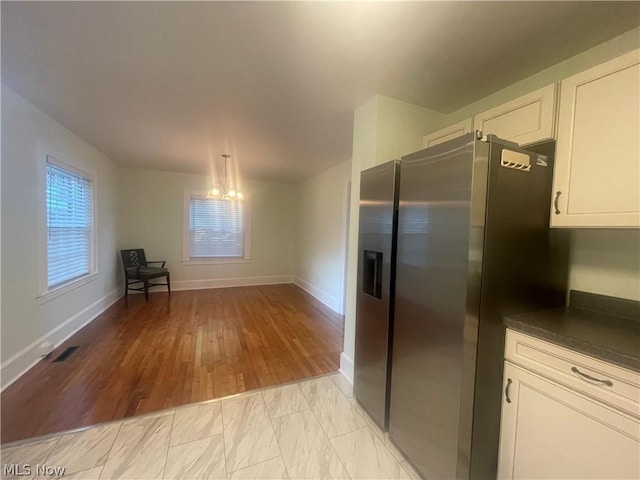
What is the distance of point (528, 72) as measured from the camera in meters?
1.65

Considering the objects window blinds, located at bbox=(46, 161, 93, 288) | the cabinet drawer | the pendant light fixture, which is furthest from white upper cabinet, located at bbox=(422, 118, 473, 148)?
window blinds, located at bbox=(46, 161, 93, 288)

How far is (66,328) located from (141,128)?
2355 millimetres

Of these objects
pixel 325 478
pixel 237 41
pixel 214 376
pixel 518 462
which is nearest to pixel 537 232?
pixel 518 462

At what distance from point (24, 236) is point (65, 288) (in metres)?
0.88

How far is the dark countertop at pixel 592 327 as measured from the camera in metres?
0.94

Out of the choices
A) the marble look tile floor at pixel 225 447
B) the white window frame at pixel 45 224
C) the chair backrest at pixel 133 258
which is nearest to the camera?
the marble look tile floor at pixel 225 447

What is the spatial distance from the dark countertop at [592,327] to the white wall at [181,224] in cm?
509

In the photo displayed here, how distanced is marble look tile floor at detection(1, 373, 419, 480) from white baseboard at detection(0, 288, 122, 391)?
846mm

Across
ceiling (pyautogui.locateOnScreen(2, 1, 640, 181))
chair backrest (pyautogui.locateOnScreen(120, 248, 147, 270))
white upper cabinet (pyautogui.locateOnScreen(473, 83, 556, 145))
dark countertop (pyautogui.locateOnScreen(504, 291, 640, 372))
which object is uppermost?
ceiling (pyautogui.locateOnScreen(2, 1, 640, 181))

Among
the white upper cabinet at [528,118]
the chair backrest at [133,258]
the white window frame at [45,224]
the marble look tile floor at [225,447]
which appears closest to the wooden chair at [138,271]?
the chair backrest at [133,258]

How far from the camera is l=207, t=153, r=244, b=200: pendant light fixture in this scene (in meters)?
3.97

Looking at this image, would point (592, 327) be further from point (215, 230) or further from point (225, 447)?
point (215, 230)

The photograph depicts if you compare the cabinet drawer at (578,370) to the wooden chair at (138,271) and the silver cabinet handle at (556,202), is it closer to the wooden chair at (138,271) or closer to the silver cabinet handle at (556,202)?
the silver cabinet handle at (556,202)

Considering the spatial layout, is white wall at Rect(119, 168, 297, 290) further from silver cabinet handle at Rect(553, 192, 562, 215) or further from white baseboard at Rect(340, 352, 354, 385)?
silver cabinet handle at Rect(553, 192, 562, 215)
